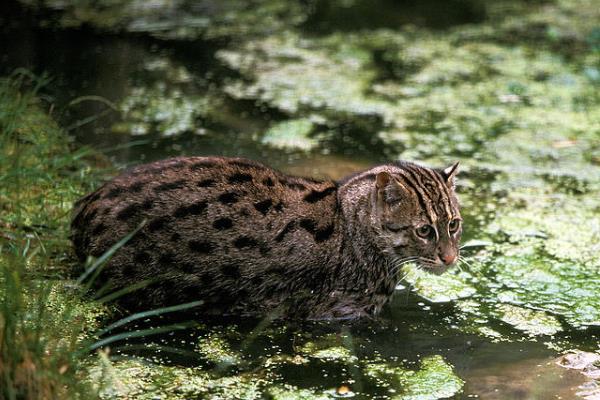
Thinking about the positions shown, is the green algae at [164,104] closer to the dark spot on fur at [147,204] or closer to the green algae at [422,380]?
the dark spot on fur at [147,204]

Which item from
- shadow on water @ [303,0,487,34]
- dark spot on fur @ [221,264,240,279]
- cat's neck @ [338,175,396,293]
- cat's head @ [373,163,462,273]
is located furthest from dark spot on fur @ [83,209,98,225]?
shadow on water @ [303,0,487,34]

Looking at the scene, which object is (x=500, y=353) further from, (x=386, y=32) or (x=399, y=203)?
(x=386, y=32)

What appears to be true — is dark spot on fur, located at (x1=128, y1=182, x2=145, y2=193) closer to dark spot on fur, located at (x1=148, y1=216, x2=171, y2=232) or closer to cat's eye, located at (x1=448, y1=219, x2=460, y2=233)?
dark spot on fur, located at (x1=148, y1=216, x2=171, y2=232)

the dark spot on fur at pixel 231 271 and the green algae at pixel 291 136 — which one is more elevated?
the dark spot on fur at pixel 231 271

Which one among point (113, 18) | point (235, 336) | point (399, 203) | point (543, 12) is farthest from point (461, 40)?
point (235, 336)

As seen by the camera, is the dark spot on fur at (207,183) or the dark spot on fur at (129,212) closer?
the dark spot on fur at (129,212)

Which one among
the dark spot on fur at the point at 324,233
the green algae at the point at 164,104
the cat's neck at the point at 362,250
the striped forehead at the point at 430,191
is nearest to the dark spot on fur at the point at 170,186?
the dark spot on fur at the point at 324,233
